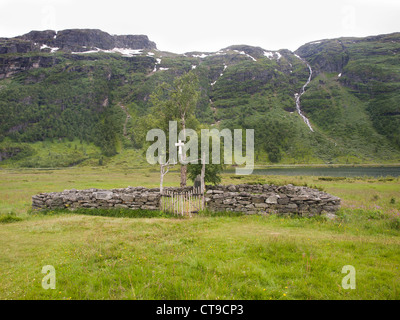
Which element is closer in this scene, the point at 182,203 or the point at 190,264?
the point at 190,264

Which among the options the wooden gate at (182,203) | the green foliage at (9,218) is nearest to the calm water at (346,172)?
the wooden gate at (182,203)

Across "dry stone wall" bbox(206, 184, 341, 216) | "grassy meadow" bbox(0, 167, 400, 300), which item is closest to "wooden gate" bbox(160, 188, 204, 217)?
"dry stone wall" bbox(206, 184, 341, 216)

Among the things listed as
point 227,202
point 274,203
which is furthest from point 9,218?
point 274,203

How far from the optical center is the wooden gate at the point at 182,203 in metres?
14.8

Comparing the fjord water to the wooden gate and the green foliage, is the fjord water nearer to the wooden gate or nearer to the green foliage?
the wooden gate

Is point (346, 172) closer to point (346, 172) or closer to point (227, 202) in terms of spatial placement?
point (346, 172)

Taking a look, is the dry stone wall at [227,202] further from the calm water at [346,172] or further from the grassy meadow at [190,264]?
the calm water at [346,172]

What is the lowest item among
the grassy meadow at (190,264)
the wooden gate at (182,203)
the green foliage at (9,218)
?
the green foliage at (9,218)

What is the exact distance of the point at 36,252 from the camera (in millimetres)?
7832

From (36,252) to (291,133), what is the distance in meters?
173

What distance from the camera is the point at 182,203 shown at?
14727 mm

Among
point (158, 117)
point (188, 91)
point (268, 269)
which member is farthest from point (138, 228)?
point (188, 91)

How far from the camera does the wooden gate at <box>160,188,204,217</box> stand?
1479cm

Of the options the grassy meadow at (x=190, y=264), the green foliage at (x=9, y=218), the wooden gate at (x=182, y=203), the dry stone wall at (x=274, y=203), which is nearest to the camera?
the grassy meadow at (x=190, y=264)
